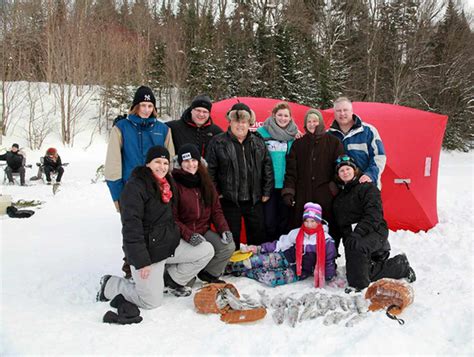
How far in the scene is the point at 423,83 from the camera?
2167 centimetres

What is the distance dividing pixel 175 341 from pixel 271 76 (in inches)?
801

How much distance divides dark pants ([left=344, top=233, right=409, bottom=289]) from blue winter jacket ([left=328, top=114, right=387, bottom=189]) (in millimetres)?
763

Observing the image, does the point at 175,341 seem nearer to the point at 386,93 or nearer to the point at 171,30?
the point at 386,93

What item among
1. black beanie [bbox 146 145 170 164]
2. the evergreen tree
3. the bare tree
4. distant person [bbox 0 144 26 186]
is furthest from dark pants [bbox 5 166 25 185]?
the evergreen tree

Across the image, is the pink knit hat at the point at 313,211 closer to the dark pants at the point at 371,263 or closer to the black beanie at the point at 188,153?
the dark pants at the point at 371,263

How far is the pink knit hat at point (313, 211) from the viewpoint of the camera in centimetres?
369

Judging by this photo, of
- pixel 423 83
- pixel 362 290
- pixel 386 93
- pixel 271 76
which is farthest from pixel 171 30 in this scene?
pixel 362 290

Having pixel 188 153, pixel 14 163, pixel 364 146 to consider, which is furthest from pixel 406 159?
pixel 14 163

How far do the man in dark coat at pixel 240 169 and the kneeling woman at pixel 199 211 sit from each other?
0.26 meters

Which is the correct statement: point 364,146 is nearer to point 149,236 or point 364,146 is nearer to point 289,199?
point 289,199

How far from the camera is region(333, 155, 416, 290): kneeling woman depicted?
3.50 meters

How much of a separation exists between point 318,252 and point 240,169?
40.8 inches

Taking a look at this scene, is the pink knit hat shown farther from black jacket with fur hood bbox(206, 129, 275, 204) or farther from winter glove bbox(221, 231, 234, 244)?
winter glove bbox(221, 231, 234, 244)

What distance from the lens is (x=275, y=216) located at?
4211 mm
